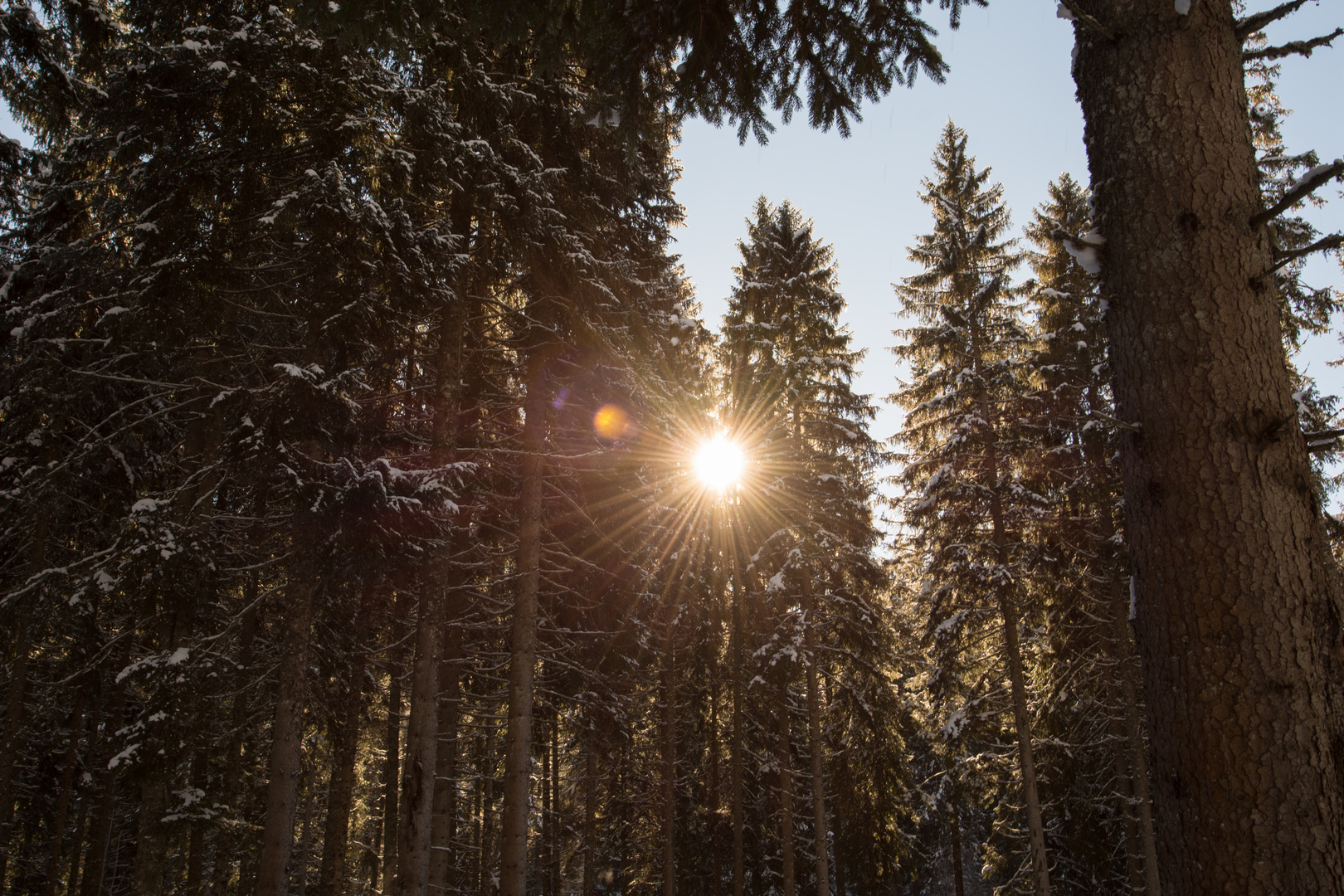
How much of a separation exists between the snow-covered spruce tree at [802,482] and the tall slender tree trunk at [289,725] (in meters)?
8.79

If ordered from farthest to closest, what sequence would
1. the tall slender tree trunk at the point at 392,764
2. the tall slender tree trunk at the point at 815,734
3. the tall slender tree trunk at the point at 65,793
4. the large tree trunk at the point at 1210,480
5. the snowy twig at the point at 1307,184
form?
the tall slender tree trunk at the point at 392,764 → the tall slender tree trunk at the point at 815,734 → the tall slender tree trunk at the point at 65,793 → the snowy twig at the point at 1307,184 → the large tree trunk at the point at 1210,480

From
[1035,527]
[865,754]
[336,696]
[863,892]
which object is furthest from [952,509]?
[863,892]

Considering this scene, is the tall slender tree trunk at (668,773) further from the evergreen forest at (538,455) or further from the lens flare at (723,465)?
the lens flare at (723,465)

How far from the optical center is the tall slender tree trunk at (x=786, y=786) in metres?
14.1

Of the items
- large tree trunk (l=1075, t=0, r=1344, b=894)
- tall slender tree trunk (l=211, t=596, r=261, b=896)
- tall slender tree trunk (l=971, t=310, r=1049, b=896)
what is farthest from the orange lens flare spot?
large tree trunk (l=1075, t=0, r=1344, b=894)

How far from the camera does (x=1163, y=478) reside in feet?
9.91

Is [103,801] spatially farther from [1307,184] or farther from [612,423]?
[1307,184]

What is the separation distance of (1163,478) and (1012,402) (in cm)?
1339

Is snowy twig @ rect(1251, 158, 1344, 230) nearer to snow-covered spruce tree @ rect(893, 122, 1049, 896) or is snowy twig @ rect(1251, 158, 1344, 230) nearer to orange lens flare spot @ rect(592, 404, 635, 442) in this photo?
orange lens flare spot @ rect(592, 404, 635, 442)

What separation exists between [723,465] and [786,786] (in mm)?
7352

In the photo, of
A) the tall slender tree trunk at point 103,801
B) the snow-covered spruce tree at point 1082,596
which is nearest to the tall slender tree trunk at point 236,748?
the tall slender tree trunk at point 103,801

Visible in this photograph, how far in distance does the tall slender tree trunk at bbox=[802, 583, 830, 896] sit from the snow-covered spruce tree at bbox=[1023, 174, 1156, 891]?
4899 millimetres

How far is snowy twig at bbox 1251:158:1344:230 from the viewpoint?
2.78 metres

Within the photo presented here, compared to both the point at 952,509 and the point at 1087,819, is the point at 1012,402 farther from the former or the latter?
the point at 1087,819
